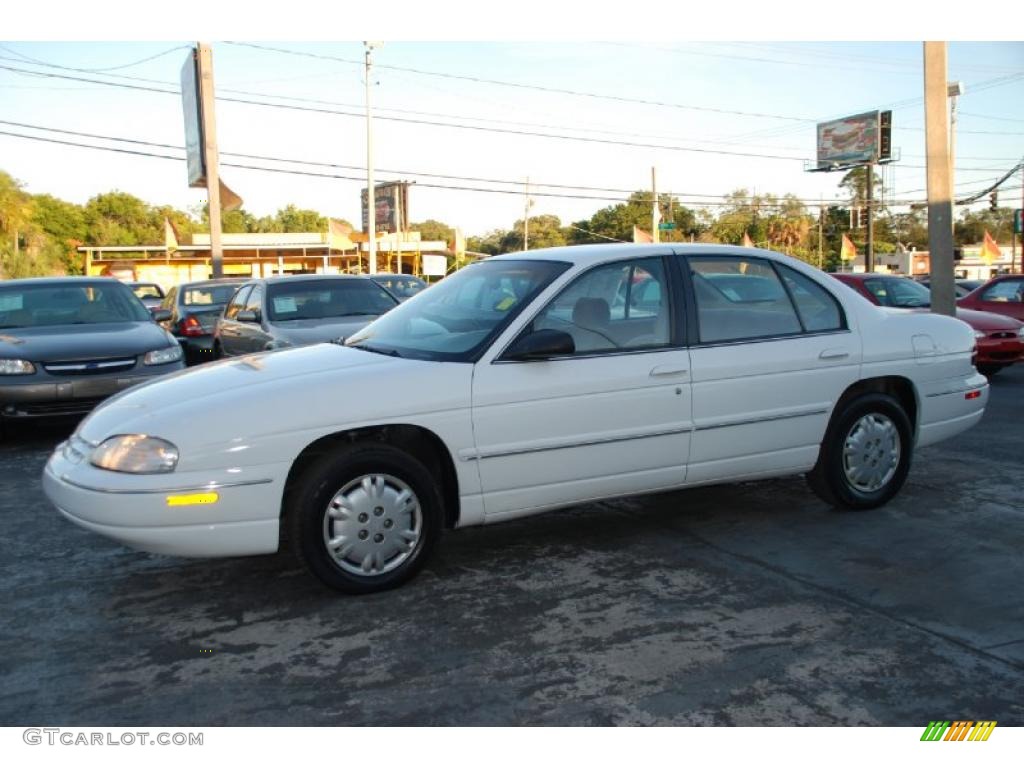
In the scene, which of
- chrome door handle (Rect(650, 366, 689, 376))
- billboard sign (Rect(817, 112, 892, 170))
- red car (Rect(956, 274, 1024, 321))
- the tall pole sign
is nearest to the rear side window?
chrome door handle (Rect(650, 366, 689, 376))

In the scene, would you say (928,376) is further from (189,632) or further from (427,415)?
(189,632)

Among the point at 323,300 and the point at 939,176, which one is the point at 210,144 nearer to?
the point at 323,300

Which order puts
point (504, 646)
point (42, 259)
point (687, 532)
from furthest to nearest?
point (42, 259)
point (687, 532)
point (504, 646)

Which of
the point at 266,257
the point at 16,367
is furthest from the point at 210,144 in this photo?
the point at 266,257

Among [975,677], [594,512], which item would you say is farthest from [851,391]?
[975,677]

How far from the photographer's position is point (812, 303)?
5418 mm

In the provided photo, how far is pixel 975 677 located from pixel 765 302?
2456 mm

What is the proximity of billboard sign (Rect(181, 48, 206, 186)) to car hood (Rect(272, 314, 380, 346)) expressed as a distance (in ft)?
54.1

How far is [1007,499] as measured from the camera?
5824mm

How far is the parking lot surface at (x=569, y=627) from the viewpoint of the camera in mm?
3205

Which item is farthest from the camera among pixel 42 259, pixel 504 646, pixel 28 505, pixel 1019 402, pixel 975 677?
pixel 42 259

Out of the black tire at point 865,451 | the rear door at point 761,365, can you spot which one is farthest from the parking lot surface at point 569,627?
the rear door at point 761,365

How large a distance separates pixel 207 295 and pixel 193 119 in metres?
12.6

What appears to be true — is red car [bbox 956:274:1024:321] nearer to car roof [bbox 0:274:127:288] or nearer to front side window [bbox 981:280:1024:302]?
front side window [bbox 981:280:1024:302]
